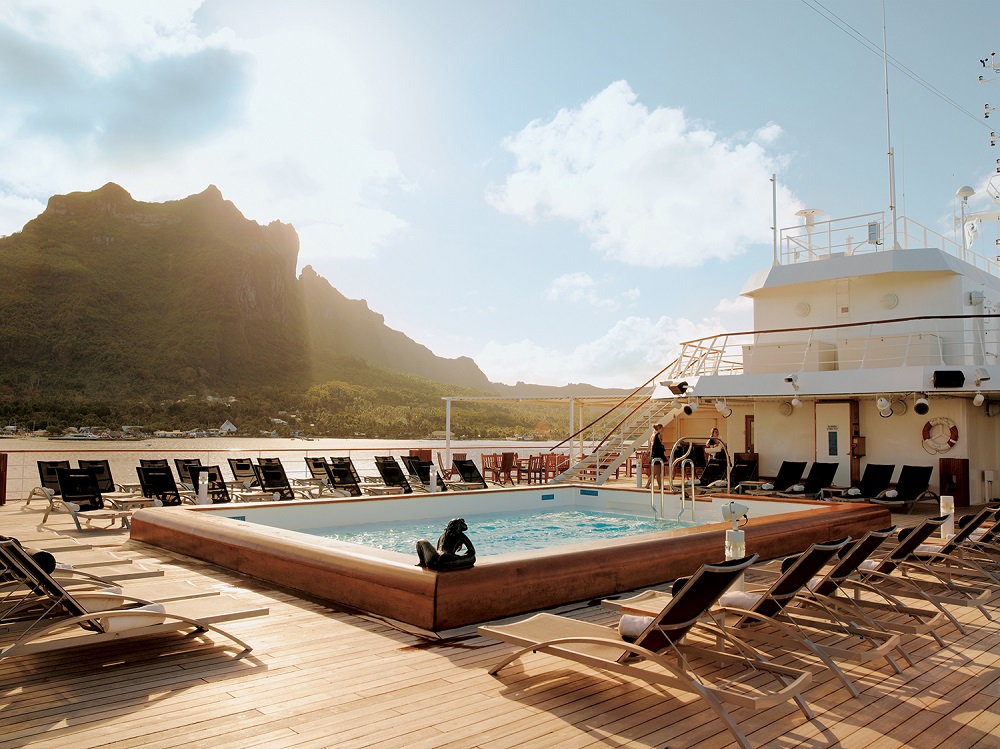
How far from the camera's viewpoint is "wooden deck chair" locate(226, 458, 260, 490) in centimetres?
1127

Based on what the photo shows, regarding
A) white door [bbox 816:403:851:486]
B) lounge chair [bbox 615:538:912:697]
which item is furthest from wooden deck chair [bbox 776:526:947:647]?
white door [bbox 816:403:851:486]

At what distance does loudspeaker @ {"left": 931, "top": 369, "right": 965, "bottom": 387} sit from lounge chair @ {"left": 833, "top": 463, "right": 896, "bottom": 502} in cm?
139

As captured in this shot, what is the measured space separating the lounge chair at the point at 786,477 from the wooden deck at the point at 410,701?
7.65 metres

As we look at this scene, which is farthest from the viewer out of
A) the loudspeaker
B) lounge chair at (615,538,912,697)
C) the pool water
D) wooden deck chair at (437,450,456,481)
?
wooden deck chair at (437,450,456,481)

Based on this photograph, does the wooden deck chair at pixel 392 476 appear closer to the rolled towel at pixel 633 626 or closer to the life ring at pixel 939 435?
the life ring at pixel 939 435

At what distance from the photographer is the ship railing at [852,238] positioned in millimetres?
13180

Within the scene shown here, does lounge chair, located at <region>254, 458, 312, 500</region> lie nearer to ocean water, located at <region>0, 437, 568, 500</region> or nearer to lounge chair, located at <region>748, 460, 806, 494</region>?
ocean water, located at <region>0, 437, 568, 500</region>

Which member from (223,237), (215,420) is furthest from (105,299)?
(223,237)

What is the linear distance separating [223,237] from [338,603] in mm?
57974

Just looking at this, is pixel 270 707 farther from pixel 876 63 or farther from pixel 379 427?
pixel 379 427

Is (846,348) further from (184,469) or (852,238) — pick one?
(184,469)

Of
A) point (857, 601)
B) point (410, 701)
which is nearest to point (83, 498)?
point (410, 701)

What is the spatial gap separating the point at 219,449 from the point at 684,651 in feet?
46.6

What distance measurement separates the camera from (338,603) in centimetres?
503
